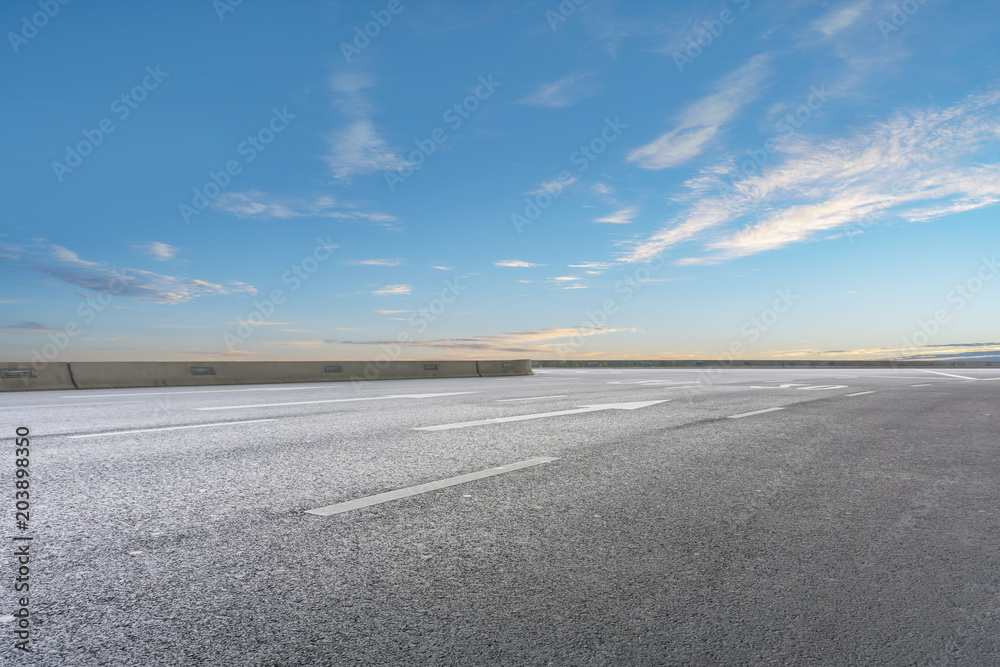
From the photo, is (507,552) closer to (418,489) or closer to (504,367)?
(418,489)

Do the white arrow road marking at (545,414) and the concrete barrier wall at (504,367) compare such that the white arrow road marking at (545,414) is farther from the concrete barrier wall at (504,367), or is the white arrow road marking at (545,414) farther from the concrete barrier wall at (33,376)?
the concrete barrier wall at (504,367)

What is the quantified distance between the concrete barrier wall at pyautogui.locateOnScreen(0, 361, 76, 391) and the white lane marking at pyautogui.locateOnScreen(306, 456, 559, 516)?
49.5 feet

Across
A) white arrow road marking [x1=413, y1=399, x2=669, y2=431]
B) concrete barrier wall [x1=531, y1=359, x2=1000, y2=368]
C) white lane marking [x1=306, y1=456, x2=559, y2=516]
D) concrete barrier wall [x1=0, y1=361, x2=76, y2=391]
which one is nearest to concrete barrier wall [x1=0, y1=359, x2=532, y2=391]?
concrete barrier wall [x1=0, y1=361, x2=76, y2=391]

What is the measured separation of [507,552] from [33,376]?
16797 mm

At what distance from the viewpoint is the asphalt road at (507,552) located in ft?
7.50

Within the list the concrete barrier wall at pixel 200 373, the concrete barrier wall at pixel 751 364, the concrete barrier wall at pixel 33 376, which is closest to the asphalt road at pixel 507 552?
the concrete barrier wall at pixel 33 376

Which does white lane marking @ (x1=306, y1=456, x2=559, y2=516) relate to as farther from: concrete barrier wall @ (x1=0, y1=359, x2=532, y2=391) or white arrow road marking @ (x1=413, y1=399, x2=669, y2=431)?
concrete barrier wall @ (x1=0, y1=359, x2=532, y2=391)

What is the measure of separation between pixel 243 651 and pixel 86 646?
517mm

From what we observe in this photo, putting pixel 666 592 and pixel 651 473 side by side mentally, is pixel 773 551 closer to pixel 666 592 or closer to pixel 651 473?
pixel 666 592

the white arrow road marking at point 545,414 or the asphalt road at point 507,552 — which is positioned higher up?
the white arrow road marking at point 545,414

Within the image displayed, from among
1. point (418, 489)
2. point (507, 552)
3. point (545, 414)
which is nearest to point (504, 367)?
point (545, 414)

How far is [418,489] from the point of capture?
4.52 metres

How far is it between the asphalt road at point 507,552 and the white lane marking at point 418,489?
0.05 m

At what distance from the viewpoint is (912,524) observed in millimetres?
3867
